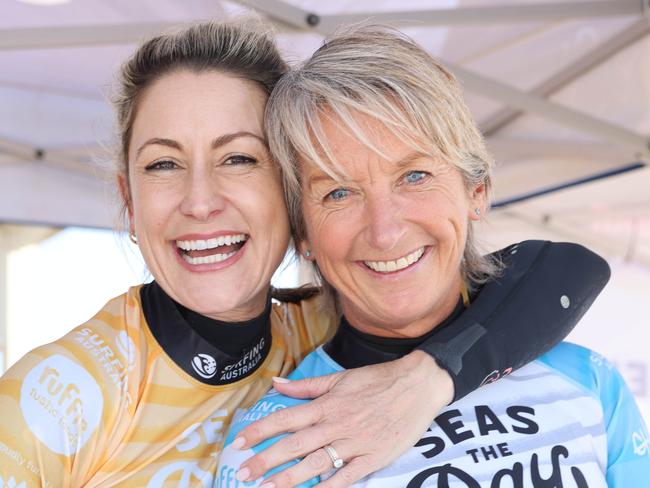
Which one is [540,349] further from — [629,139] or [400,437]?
[629,139]

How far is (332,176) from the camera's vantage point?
143 centimetres

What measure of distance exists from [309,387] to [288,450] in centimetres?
17

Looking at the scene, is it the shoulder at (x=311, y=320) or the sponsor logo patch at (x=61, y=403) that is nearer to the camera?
the sponsor logo patch at (x=61, y=403)

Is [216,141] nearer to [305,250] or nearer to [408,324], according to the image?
[305,250]

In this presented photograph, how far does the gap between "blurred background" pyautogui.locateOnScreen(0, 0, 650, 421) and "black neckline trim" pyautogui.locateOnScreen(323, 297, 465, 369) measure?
17.0 inches

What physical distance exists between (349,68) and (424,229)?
32 cm

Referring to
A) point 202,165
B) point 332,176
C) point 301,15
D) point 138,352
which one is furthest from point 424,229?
point 301,15

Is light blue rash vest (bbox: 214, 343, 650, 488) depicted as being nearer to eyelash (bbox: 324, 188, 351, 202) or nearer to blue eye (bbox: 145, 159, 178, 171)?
eyelash (bbox: 324, 188, 351, 202)

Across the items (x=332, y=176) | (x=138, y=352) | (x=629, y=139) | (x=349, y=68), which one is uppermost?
(x=349, y=68)

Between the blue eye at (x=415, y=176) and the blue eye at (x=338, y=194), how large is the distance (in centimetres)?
11

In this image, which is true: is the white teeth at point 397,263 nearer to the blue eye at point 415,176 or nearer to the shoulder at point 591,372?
the blue eye at point 415,176

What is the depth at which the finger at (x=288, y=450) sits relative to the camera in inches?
50.9

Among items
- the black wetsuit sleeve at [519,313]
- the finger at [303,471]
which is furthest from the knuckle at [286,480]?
the black wetsuit sleeve at [519,313]

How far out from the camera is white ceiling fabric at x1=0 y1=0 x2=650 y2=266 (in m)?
3.27
